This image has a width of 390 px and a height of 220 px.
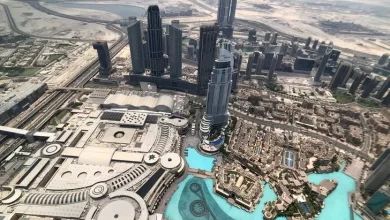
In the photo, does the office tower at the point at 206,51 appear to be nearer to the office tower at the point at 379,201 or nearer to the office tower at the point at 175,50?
the office tower at the point at 175,50

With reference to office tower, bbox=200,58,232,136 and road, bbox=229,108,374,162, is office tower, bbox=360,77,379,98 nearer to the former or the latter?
road, bbox=229,108,374,162

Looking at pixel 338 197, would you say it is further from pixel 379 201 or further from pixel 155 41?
pixel 155 41

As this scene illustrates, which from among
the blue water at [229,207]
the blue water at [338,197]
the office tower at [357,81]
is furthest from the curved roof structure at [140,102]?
the office tower at [357,81]

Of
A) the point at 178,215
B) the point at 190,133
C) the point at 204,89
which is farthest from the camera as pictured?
the point at 204,89

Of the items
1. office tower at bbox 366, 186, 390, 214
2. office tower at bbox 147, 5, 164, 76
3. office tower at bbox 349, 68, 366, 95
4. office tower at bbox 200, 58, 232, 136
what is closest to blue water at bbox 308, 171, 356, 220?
office tower at bbox 366, 186, 390, 214

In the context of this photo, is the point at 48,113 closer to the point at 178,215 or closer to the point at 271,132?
the point at 178,215

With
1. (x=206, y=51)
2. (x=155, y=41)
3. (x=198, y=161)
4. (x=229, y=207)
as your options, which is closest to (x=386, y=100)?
(x=206, y=51)

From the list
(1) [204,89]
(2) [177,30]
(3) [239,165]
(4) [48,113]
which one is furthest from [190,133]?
(4) [48,113]
